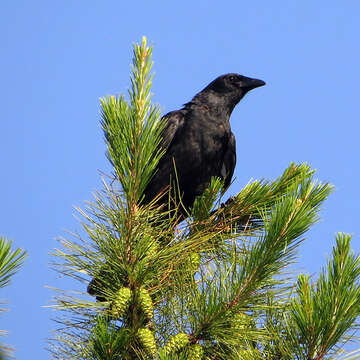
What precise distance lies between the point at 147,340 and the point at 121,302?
0.18 meters

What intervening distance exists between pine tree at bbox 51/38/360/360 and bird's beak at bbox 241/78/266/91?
408 centimetres

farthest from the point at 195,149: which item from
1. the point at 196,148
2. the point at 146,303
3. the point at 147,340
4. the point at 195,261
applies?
the point at 147,340

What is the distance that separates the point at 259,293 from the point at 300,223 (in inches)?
14.5

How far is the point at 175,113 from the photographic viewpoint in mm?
5750

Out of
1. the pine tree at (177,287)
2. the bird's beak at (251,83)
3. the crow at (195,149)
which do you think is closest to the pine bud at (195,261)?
the pine tree at (177,287)

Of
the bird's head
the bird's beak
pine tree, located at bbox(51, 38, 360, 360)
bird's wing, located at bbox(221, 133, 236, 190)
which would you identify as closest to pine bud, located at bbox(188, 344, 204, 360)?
pine tree, located at bbox(51, 38, 360, 360)

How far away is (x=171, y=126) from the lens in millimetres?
5512

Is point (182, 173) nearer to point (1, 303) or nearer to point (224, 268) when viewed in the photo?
point (224, 268)

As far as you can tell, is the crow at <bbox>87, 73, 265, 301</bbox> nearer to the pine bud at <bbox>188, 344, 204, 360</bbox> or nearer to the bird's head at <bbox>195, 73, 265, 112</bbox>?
the bird's head at <bbox>195, 73, 265, 112</bbox>

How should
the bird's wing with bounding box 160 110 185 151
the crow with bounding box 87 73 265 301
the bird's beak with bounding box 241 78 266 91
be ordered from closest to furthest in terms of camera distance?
the crow with bounding box 87 73 265 301, the bird's wing with bounding box 160 110 185 151, the bird's beak with bounding box 241 78 266 91

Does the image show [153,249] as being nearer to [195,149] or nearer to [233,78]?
[195,149]

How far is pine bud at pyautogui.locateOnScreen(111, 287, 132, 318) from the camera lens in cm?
246

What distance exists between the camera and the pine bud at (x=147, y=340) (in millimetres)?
2408

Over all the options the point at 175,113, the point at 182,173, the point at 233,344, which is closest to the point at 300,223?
the point at 233,344
